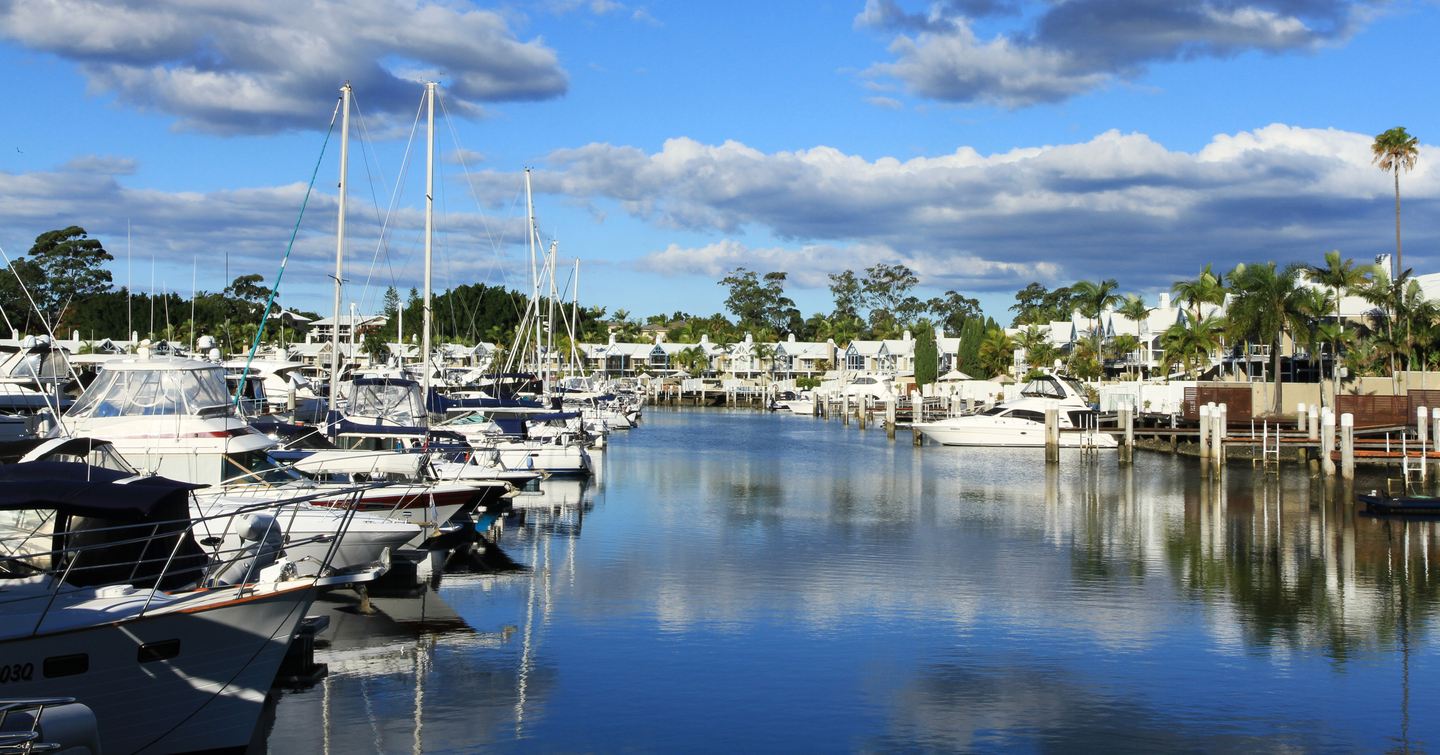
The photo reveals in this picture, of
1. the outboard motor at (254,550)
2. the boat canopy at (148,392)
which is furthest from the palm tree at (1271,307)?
the outboard motor at (254,550)

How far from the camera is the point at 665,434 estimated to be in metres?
89.1

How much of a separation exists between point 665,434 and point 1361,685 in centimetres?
7058

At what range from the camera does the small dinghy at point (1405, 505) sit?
37.8 m

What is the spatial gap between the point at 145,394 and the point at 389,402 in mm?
13133

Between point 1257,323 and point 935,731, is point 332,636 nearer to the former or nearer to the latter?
point 935,731

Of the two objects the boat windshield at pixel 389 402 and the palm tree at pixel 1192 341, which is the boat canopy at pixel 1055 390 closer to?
the palm tree at pixel 1192 341

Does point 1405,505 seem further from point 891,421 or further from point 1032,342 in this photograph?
point 1032,342

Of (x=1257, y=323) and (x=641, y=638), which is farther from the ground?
(x=1257, y=323)

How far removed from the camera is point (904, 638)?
22.6 metres

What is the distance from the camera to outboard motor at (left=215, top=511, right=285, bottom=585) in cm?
1544

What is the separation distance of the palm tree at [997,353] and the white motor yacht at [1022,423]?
167ft

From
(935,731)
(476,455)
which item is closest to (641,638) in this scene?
(935,731)

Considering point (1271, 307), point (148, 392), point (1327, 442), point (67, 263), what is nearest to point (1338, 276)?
point (1271, 307)

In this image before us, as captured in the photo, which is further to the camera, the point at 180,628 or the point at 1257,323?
the point at 1257,323
